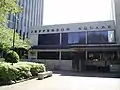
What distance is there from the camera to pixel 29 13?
191 ft

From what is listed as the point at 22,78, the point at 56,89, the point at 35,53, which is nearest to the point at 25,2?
the point at 35,53

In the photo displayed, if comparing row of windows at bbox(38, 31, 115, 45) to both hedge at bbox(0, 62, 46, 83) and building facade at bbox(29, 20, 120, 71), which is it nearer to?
building facade at bbox(29, 20, 120, 71)

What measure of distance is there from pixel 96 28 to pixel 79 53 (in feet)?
20.7

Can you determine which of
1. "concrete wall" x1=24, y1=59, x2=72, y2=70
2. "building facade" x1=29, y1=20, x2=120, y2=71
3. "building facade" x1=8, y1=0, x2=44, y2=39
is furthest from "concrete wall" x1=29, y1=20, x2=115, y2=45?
"building facade" x1=8, y1=0, x2=44, y2=39

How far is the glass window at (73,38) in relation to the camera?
34156 mm

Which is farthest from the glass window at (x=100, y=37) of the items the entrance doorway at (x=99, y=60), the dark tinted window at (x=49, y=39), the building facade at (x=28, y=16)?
the building facade at (x=28, y=16)

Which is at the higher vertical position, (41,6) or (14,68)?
(41,6)

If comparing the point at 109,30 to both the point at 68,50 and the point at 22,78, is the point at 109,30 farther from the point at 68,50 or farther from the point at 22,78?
the point at 22,78

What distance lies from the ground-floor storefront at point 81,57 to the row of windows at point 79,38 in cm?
311

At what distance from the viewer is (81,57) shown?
29.5 meters

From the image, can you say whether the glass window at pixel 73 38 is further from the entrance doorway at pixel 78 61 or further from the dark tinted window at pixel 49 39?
the entrance doorway at pixel 78 61

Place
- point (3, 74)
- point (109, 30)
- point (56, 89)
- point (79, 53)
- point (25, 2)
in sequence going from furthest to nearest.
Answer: point (25, 2)
point (109, 30)
point (79, 53)
point (3, 74)
point (56, 89)

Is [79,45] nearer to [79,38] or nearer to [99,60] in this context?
[99,60]

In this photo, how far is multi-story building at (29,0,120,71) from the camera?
28172mm
